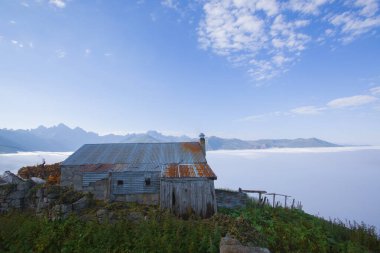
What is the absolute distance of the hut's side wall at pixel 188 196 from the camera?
21.2m

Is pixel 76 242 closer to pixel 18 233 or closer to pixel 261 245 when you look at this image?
pixel 18 233

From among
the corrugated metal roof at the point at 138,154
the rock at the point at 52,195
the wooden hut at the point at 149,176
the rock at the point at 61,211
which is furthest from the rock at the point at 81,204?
the corrugated metal roof at the point at 138,154

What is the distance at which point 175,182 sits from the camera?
21703 mm

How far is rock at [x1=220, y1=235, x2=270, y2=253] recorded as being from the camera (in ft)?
40.4

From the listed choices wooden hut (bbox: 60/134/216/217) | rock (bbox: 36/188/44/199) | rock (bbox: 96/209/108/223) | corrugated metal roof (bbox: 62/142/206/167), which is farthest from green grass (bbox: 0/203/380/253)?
corrugated metal roof (bbox: 62/142/206/167)

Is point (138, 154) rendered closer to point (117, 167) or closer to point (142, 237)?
point (117, 167)

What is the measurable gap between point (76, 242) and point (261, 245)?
408 inches

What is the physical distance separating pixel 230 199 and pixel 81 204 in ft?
52.5

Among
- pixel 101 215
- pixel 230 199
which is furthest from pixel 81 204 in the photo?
pixel 230 199

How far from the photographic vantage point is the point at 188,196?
A: 21391 millimetres

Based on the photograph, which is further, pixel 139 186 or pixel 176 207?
pixel 139 186

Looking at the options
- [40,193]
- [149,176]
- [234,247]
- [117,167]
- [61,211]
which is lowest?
[234,247]

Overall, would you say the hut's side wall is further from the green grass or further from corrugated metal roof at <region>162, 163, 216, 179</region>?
the green grass

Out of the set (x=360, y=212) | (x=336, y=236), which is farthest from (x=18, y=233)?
(x=360, y=212)
